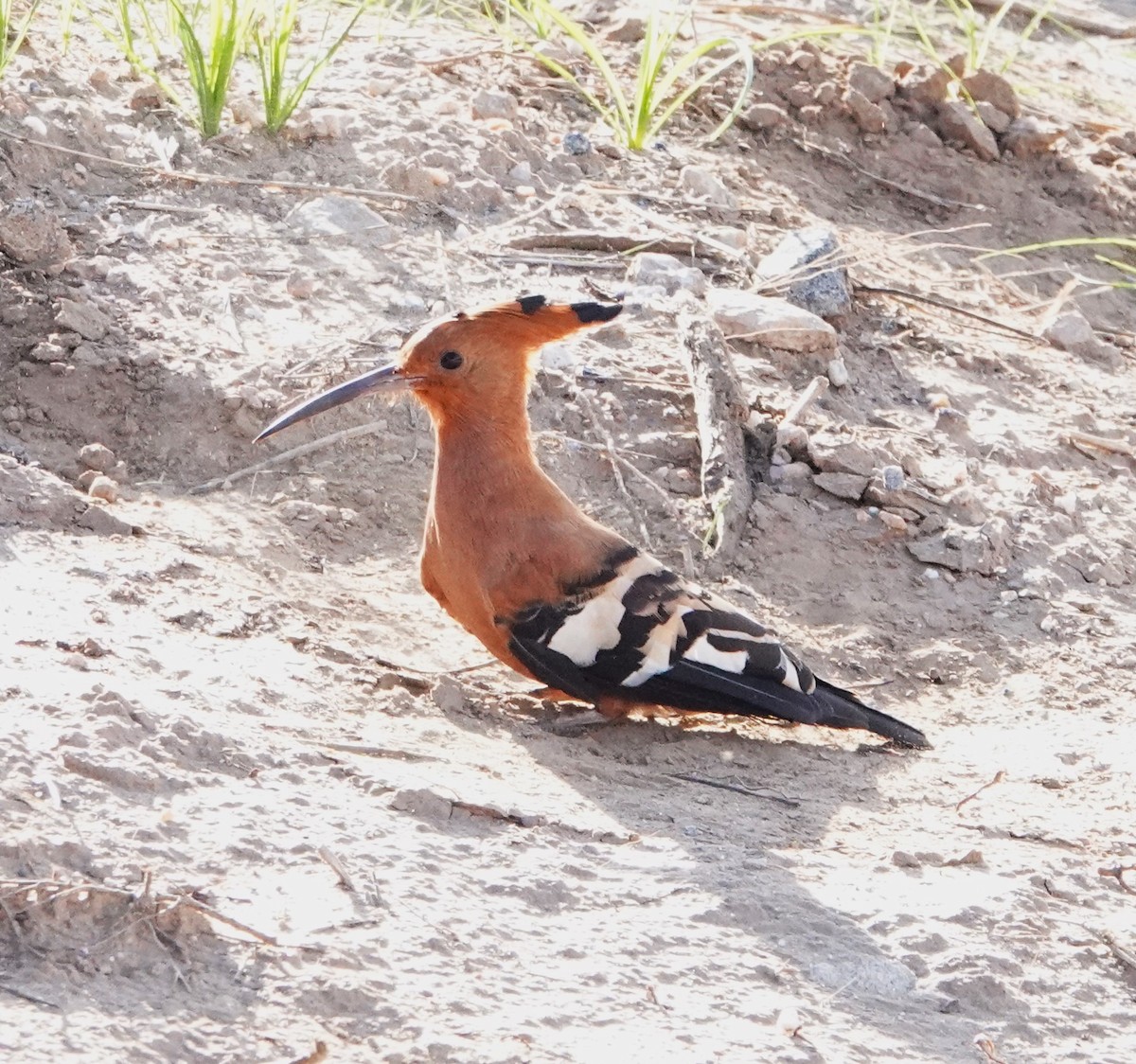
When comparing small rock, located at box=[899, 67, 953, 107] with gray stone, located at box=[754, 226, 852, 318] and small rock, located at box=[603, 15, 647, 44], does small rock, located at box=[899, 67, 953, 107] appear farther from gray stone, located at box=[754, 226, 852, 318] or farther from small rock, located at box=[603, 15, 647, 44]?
gray stone, located at box=[754, 226, 852, 318]

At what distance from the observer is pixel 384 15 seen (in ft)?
18.3

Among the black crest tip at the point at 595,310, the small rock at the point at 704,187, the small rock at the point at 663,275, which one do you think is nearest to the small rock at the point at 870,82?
the small rock at the point at 704,187

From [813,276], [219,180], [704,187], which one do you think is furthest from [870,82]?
[219,180]

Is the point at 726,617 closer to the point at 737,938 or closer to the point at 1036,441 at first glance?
the point at 737,938

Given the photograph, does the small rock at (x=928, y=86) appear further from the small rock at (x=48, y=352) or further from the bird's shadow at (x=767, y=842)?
the small rock at (x=48, y=352)

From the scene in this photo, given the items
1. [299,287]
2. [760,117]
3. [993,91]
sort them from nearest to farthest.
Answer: [299,287], [760,117], [993,91]

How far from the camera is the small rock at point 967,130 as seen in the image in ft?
19.3

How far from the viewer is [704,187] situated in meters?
5.18

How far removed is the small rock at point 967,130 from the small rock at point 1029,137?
7cm

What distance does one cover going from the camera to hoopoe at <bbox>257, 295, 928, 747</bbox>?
337cm

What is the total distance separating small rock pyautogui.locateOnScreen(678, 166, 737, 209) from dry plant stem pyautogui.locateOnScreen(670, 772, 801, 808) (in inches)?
95.5

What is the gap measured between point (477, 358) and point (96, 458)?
3.28ft

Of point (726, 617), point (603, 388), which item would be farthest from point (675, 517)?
point (726, 617)

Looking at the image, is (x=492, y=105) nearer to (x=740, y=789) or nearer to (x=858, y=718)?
(x=858, y=718)
